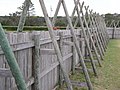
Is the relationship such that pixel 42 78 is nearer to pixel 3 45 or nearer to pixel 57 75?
pixel 57 75

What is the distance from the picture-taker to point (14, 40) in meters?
3.68

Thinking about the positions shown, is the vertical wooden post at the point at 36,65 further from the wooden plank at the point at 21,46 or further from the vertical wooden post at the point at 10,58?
the vertical wooden post at the point at 10,58

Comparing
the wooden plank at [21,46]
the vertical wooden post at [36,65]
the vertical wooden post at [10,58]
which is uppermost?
the vertical wooden post at [10,58]

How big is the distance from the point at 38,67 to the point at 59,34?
2.16m

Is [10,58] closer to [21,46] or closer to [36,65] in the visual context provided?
[21,46]

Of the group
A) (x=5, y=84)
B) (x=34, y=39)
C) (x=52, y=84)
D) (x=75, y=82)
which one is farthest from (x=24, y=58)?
(x=75, y=82)

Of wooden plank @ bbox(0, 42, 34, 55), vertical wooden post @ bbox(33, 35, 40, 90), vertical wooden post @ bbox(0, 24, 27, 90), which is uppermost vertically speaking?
vertical wooden post @ bbox(0, 24, 27, 90)

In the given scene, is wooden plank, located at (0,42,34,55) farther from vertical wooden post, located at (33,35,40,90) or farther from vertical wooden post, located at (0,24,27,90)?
vertical wooden post, located at (0,24,27,90)

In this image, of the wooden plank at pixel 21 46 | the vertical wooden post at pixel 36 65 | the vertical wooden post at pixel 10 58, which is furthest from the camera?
the vertical wooden post at pixel 36 65

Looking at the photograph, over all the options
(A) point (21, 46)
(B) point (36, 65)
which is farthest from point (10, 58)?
(B) point (36, 65)

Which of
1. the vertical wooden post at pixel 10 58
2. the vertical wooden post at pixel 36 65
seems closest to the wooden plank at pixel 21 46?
the vertical wooden post at pixel 36 65

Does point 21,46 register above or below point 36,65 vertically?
above

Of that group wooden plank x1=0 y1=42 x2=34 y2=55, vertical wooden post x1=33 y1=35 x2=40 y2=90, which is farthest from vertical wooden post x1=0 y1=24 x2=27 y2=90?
vertical wooden post x1=33 y1=35 x2=40 y2=90

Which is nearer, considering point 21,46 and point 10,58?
point 10,58
